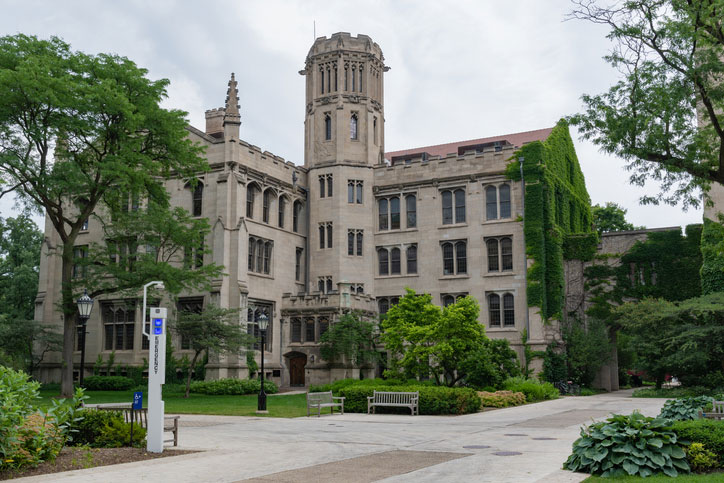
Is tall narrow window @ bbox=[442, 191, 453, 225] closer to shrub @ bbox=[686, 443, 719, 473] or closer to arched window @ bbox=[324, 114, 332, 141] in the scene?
arched window @ bbox=[324, 114, 332, 141]

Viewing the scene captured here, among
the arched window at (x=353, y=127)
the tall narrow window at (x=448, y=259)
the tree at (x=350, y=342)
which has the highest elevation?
the arched window at (x=353, y=127)

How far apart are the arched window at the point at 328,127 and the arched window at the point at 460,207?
947 centimetres

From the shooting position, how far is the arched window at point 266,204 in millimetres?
42281

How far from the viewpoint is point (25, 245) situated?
51.8 m

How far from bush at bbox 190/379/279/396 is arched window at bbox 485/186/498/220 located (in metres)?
17.2

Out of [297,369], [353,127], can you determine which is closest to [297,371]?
[297,369]

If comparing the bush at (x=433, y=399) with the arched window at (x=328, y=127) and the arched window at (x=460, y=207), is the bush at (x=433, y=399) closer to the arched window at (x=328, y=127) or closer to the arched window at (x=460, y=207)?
the arched window at (x=460, y=207)

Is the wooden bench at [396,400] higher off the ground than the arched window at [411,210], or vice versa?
the arched window at [411,210]

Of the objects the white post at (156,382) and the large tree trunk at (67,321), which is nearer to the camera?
the white post at (156,382)

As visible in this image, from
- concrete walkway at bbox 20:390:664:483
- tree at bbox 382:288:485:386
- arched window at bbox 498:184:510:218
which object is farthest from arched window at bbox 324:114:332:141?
concrete walkway at bbox 20:390:664:483

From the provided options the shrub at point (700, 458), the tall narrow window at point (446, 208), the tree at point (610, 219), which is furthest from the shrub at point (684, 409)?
the tree at point (610, 219)

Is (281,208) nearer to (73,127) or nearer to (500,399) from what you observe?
(73,127)

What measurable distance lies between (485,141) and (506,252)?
1368 centimetres

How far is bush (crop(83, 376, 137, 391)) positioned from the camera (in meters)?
37.9
